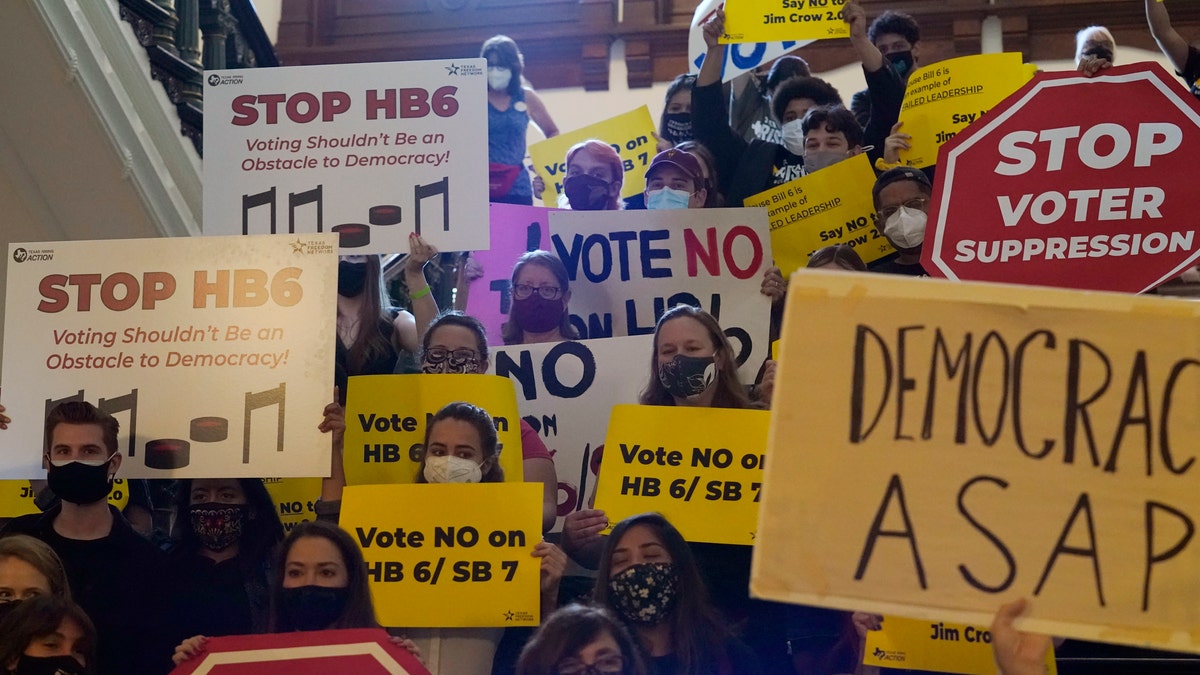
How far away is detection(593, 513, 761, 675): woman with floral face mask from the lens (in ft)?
11.8

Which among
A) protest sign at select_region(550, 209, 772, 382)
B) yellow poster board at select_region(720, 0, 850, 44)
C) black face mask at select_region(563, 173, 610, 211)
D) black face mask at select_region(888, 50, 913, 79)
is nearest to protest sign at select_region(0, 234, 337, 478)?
protest sign at select_region(550, 209, 772, 382)

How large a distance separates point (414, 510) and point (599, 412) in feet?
3.41

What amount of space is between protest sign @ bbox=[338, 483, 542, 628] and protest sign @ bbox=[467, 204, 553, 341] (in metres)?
1.80

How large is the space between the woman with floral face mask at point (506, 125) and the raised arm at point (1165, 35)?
265 centimetres

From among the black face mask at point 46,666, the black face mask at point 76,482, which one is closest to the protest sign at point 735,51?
the black face mask at point 76,482

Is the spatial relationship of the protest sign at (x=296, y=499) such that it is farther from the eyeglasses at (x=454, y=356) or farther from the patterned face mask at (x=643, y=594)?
the patterned face mask at (x=643, y=594)

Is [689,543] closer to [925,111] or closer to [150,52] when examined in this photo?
[925,111]

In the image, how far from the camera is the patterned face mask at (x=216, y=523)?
4105 mm

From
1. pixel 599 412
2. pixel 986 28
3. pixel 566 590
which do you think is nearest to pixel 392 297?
pixel 599 412

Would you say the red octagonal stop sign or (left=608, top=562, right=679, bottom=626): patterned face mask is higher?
the red octagonal stop sign

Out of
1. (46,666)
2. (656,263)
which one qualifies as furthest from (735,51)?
(46,666)

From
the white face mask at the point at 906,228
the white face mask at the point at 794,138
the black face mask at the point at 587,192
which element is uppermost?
the white face mask at the point at 794,138

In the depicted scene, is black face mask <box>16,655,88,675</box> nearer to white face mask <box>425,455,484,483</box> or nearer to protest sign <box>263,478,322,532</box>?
white face mask <box>425,455,484,483</box>

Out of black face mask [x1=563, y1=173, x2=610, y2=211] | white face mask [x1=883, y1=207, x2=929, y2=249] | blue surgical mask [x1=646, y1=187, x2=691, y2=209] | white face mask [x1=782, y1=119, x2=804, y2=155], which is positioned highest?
white face mask [x1=782, y1=119, x2=804, y2=155]
